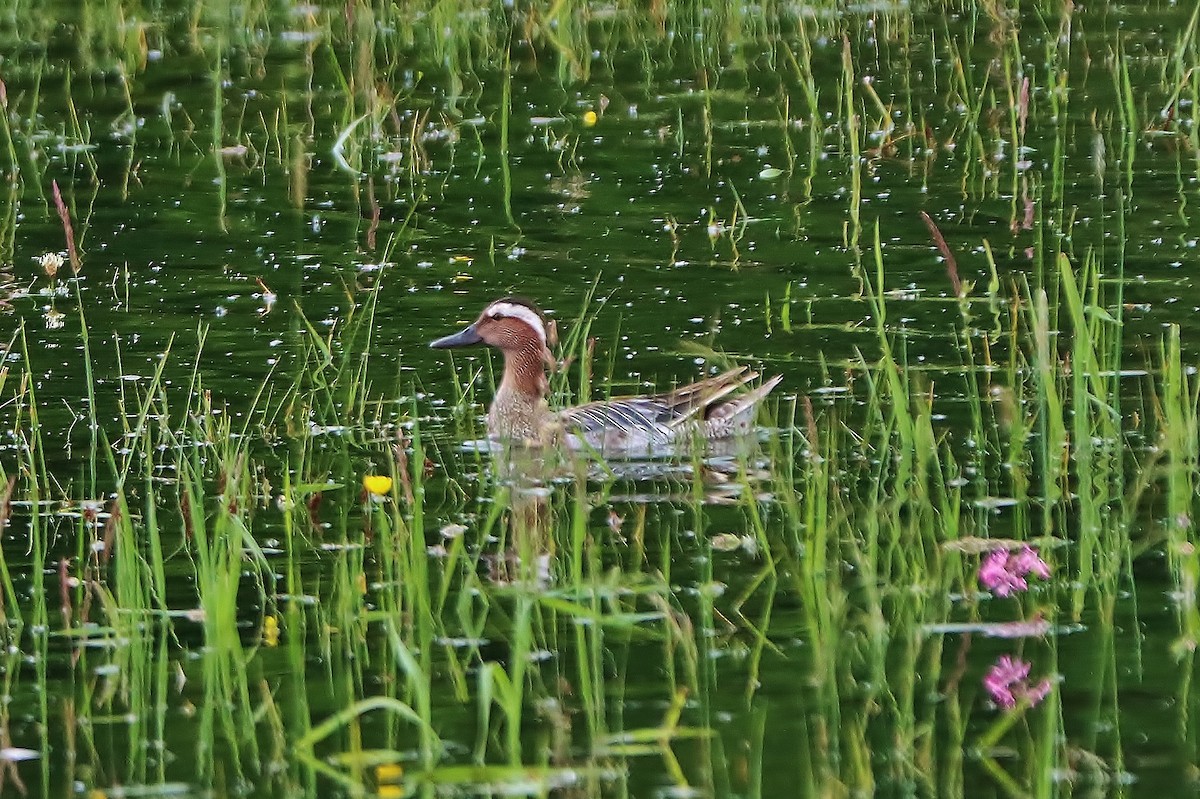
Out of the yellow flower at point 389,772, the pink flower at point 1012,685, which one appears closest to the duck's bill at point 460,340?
the pink flower at point 1012,685

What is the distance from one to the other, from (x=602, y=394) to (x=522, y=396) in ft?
1.31

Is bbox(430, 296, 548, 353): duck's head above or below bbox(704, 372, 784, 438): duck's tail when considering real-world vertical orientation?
above

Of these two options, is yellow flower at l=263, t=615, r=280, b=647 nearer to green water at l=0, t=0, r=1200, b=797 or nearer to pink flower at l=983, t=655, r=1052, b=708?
green water at l=0, t=0, r=1200, b=797

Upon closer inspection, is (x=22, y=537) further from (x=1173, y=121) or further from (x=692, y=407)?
(x=1173, y=121)

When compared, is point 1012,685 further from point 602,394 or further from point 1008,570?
point 602,394

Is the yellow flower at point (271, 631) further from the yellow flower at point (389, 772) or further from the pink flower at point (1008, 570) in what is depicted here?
the pink flower at point (1008, 570)

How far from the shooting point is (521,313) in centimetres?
987

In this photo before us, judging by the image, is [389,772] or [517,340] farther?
[517,340]

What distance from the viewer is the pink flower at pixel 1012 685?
20.0ft

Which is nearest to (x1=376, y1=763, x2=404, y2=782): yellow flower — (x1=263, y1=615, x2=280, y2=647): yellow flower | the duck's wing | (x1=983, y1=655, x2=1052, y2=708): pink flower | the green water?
the green water

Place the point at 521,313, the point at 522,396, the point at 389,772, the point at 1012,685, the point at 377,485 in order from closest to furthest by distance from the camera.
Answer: the point at 389,772, the point at 1012,685, the point at 377,485, the point at 522,396, the point at 521,313

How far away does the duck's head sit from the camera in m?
9.88

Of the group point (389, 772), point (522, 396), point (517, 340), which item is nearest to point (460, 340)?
point (517, 340)

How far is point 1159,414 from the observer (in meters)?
8.18
